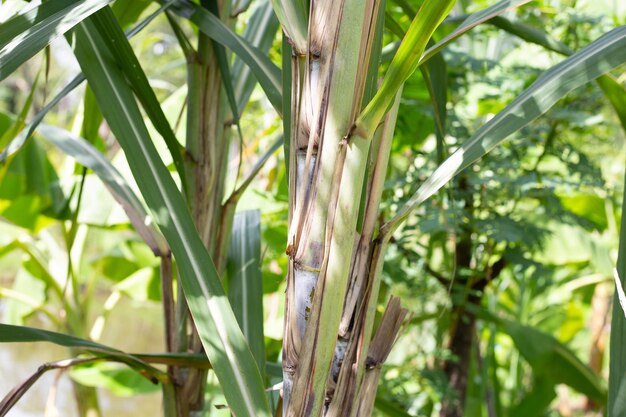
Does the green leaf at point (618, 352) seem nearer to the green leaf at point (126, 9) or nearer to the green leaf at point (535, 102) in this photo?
the green leaf at point (535, 102)

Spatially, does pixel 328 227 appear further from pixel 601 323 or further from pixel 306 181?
pixel 601 323

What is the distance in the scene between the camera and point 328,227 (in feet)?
1.06

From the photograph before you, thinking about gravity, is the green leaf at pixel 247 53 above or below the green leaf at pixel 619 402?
above

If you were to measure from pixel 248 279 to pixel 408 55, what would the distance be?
276 millimetres

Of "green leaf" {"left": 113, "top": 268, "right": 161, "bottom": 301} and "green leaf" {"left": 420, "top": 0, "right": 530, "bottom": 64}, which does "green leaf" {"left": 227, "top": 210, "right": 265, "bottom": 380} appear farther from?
"green leaf" {"left": 113, "top": 268, "right": 161, "bottom": 301}

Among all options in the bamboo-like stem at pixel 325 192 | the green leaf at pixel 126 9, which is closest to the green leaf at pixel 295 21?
the bamboo-like stem at pixel 325 192

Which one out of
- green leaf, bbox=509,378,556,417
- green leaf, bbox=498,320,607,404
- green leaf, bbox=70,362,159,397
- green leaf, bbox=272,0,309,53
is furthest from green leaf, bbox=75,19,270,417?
green leaf, bbox=509,378,556,417

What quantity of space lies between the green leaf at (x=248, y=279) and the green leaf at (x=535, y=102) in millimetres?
177

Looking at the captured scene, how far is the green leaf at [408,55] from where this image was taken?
303 millimetres

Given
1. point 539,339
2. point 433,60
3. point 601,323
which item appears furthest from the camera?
point 601,323

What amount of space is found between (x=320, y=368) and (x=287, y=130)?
14 cm

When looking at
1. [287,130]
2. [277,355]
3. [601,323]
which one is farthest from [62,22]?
[601,323]

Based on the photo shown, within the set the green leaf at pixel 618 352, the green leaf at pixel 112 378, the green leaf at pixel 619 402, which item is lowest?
the green leaf at pixel 112 378

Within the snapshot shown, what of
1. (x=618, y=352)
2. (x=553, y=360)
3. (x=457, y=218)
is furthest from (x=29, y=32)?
(x=553, y=360)
